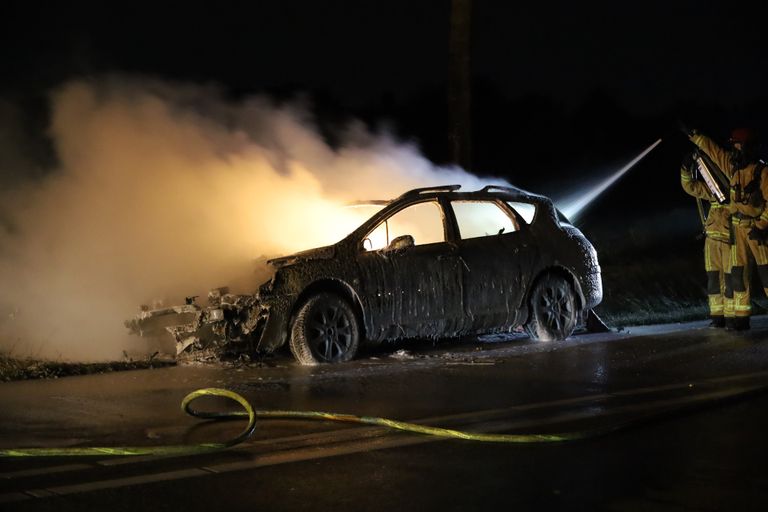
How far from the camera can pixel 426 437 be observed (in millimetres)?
7152

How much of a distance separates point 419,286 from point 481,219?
55.0 inches

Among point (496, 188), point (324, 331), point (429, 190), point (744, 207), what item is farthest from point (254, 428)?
point (744, 207)

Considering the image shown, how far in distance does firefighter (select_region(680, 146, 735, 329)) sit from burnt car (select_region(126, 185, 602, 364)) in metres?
1.57

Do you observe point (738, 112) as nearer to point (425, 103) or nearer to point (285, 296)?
point (425, 103)

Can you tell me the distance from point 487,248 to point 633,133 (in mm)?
21194

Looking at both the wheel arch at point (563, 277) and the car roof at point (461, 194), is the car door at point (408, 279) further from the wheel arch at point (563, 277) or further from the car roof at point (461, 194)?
the wheel arch at point (563, 277)

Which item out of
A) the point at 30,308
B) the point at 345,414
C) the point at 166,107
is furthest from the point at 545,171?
the point at 345,414

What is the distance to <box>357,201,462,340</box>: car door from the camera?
11.0m

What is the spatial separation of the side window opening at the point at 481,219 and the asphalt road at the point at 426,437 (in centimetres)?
A: 149

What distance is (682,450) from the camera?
263 inches

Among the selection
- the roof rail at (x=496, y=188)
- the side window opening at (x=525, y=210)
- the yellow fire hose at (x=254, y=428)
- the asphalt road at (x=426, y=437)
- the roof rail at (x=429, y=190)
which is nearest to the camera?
the asphalt road at (x=426, y=437)

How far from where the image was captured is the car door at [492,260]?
11688 mm

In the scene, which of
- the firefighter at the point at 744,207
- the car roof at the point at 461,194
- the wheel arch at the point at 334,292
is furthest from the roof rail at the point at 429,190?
the firefighter at the point at 744,207

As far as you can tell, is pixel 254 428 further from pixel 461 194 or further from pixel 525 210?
pixel 525 210
